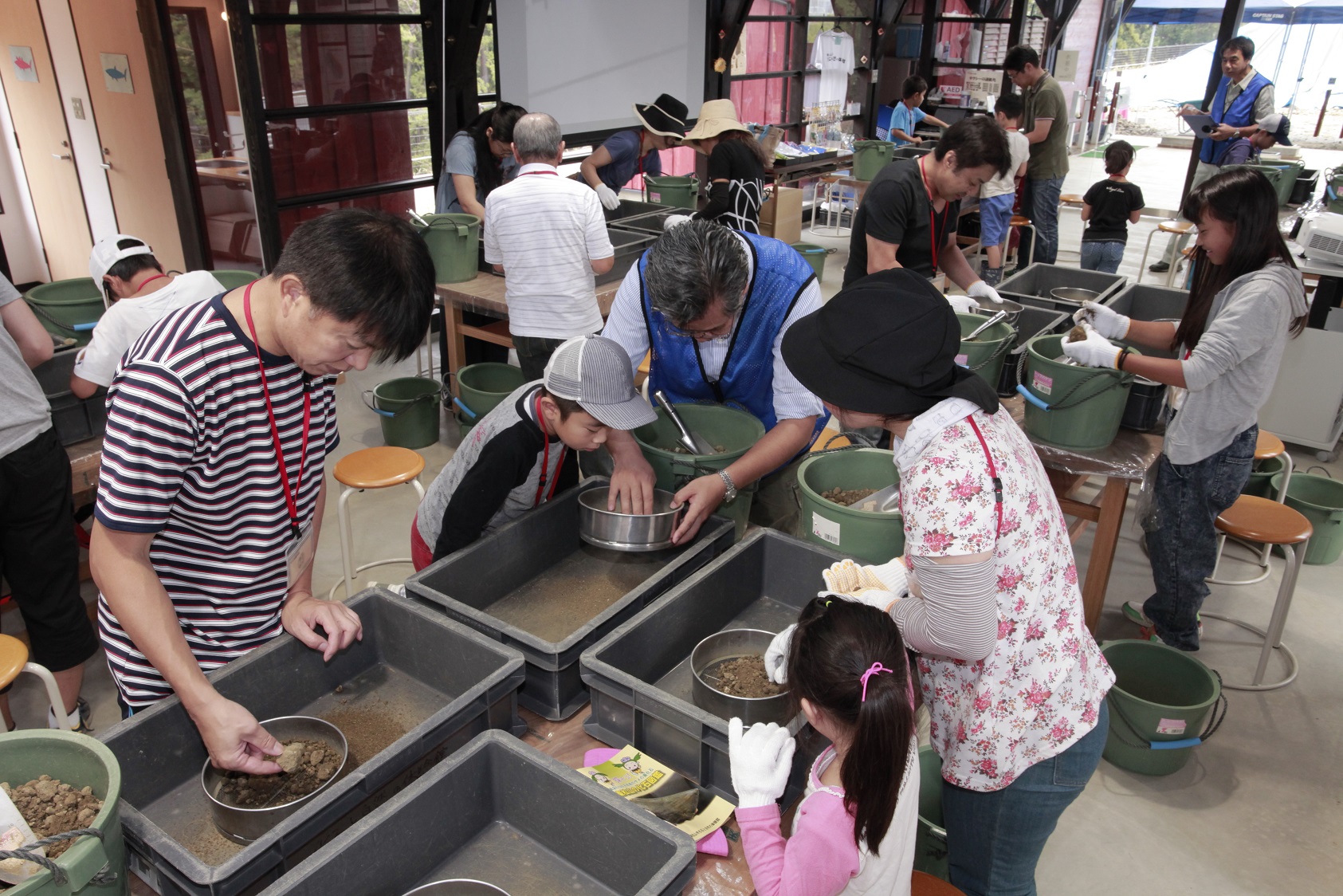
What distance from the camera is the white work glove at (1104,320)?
316 centimetres

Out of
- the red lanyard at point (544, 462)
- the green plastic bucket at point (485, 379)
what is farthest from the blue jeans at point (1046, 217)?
the red lanyard at point (544, 462)

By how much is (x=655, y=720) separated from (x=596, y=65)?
22.4 ft

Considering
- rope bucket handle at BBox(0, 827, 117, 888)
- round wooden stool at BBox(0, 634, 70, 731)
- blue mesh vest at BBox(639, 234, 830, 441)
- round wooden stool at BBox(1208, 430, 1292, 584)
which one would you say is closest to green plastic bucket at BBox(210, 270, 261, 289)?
round wooden stool at BBox(0, 634, 70, 731)

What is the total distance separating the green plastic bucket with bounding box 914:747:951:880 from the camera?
211 cm

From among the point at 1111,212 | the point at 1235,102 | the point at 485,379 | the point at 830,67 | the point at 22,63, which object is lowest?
the point at 485,379

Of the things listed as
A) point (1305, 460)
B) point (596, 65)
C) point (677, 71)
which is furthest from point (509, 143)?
point (1305, 460)

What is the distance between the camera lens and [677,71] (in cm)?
818

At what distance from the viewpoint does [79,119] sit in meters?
6.13

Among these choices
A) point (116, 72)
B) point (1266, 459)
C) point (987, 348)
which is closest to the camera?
point (987, 348)

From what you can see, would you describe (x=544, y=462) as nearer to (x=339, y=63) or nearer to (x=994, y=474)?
(x=994, y=474)

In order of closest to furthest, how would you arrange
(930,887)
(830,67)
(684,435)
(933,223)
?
(930,887), (684,435), (933,223), (830,67)

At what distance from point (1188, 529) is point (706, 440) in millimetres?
1824

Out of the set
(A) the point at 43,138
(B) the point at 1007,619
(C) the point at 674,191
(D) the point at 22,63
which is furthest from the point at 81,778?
(D) the point at 22,63

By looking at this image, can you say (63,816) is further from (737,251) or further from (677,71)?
(677,71)
